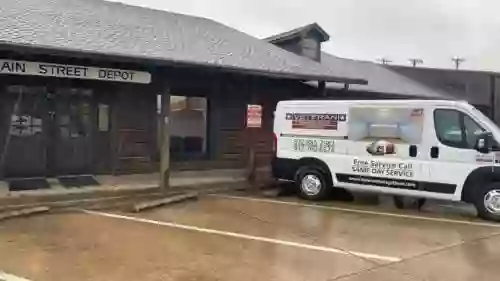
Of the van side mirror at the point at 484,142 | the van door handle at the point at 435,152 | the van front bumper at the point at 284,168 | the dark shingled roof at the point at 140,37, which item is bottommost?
the van front bumper at the point at 284,168

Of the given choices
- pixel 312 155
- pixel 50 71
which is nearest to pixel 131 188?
pixel 50 71

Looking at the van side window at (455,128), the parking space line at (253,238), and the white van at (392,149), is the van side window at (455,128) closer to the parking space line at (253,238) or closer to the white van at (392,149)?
the white van at (392,149)

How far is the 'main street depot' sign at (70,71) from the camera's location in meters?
11.2

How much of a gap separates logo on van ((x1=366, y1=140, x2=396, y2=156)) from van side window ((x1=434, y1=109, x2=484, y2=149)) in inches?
35.1

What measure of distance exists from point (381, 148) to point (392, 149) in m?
→ 0.22

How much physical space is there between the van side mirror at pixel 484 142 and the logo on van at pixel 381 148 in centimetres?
151

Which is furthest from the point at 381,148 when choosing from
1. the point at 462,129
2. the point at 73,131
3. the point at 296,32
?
the point at 296,32

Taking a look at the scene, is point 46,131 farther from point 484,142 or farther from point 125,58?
point 484,142

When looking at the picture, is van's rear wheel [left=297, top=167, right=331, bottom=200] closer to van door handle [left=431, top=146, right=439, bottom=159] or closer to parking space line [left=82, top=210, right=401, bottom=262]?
van door handle [left=431, top=146, right=439, bottom=159]

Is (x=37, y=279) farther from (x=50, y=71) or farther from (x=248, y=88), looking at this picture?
(x=248, y=88)

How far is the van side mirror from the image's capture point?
10.3m

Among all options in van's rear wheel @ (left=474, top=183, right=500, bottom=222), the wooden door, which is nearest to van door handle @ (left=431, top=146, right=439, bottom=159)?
van's rear wheel @ (left=474, top=183, right=500, bottom=222)

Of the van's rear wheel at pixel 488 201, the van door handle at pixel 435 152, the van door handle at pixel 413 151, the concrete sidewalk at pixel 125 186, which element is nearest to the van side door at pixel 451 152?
the van door handle at pixel 435 152

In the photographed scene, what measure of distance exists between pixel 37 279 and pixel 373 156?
7.09m
